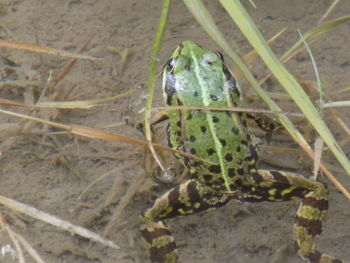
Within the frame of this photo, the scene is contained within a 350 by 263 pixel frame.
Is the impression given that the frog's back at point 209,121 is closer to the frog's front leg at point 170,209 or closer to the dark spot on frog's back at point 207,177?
the dark spot on frog's back at point 207,177

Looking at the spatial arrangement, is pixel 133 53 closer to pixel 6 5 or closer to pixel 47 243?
pixel 6 5

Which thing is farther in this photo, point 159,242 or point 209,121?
point 159,242

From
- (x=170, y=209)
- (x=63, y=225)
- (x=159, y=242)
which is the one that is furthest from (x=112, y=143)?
(x=63, y=225)

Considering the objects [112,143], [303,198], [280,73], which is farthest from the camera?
[112,143]

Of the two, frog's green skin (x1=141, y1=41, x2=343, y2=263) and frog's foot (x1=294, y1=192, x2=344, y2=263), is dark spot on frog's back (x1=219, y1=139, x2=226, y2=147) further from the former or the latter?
frog's foot (x1=294, y1=192, x2=344, y2=263)

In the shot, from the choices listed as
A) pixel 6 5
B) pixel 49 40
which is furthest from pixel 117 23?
pixel 6 5

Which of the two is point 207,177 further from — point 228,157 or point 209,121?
point 209,121
